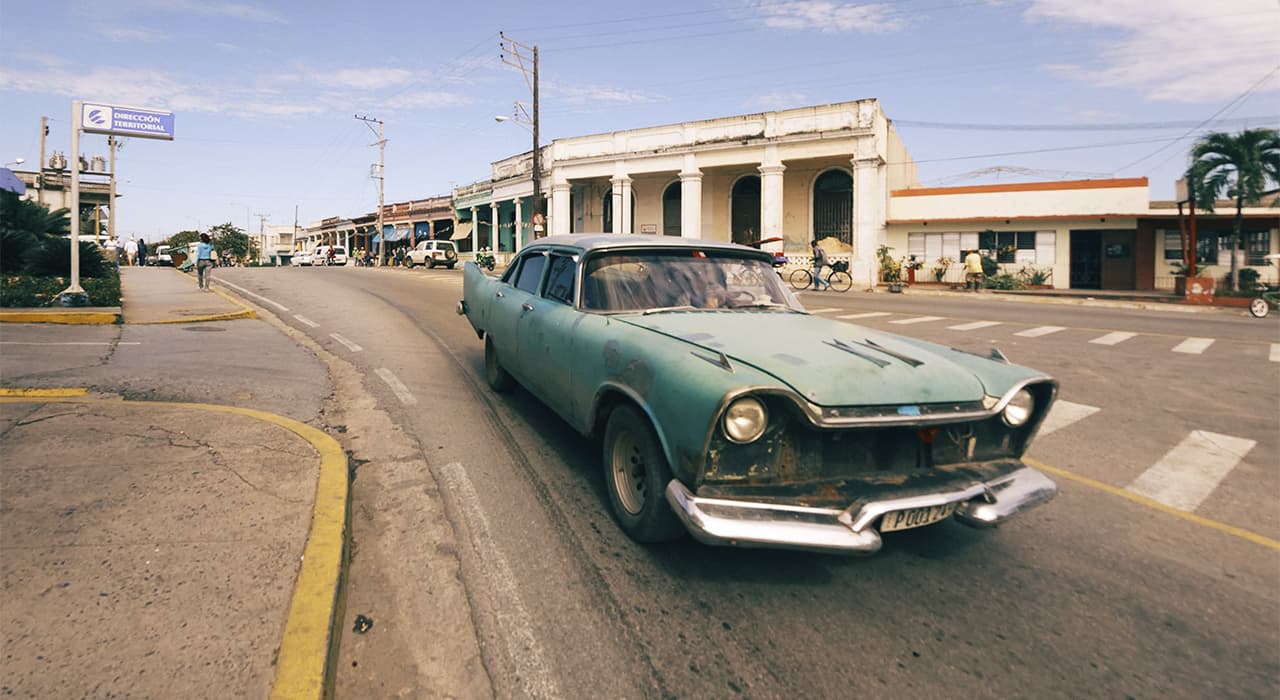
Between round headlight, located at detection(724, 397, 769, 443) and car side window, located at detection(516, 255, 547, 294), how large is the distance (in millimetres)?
2844

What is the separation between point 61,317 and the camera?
1050cm

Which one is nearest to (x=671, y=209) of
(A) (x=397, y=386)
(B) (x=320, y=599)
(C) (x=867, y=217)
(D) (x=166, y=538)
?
(C) (x=867, y=217)

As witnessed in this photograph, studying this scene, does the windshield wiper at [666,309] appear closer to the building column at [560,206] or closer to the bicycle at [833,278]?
the bicycle at [833,278]

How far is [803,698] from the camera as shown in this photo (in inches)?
93.4

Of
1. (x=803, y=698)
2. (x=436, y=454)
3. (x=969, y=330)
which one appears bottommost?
(x=803, y=698)

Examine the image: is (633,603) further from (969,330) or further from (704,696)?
(969,330)

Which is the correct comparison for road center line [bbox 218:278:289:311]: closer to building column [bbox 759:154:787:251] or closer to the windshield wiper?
the windshield wiper

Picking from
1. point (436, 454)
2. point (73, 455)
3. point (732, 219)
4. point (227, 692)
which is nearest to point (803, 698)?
point (227, 692)

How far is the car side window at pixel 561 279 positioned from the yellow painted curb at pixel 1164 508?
141 inches

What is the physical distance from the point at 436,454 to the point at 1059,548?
3787 millimetres

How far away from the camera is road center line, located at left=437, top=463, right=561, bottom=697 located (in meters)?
2.44

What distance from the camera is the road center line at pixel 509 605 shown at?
8.01 ft

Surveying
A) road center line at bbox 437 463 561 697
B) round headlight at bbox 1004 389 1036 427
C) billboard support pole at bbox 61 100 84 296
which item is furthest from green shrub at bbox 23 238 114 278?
round headlight at bbox 1004 389 1036 427

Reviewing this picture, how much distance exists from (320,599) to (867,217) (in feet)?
93.9
